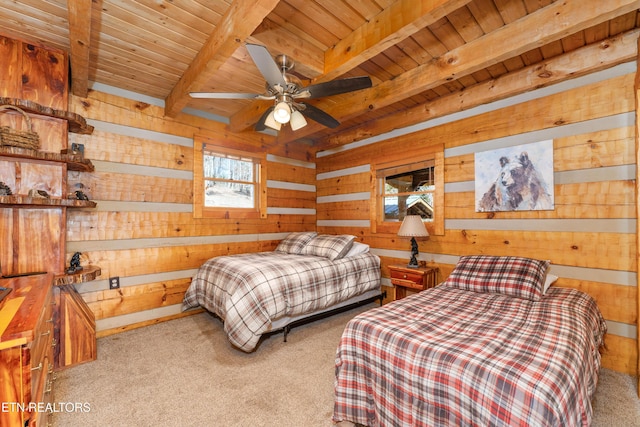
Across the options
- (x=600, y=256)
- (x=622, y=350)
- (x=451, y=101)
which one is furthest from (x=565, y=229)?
(x=451, y=101)

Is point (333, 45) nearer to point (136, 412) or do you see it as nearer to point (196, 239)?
point (196, 239)

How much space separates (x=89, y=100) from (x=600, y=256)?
495cm

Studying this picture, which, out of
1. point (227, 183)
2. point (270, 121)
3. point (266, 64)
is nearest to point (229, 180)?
point (227, 183)

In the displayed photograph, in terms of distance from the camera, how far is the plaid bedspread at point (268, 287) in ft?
8.21

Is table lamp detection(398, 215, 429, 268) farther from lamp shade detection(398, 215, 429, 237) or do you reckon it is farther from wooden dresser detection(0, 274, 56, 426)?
wooden dresser detection(0, 274, 56, 426)

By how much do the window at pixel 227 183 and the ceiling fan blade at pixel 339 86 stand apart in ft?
6.91

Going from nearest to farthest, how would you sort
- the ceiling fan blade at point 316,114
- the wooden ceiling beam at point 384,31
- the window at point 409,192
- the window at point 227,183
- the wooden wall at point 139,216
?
1. the wooden ceiling beam at point 384,31
2. the ceiling fan blade at point 316,114
3. the wooden wall at point 139,216
4. the window at point 409,192
5. the window at point 227,183

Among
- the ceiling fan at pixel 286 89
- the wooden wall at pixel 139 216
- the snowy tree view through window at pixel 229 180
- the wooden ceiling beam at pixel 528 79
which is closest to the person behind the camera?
the ceiling fan at pixel 286 89

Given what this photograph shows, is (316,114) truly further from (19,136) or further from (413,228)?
(19,136)

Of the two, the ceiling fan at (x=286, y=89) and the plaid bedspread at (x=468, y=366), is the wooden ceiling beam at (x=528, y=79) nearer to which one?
the ceiling fan at (x=286, y=89)

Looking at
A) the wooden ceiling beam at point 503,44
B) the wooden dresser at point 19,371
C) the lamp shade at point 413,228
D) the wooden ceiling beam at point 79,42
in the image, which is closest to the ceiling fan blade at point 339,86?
the wooden ceiling beam at point 503,44

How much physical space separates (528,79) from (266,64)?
95.7 inches

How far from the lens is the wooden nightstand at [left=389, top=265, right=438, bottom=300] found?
123 inches

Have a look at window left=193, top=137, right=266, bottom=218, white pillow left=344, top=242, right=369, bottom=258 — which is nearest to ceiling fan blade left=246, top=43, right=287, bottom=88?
window left=193, top=137, right=266, bottom=218
